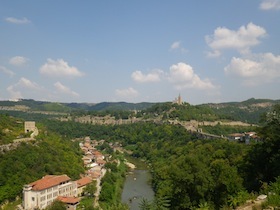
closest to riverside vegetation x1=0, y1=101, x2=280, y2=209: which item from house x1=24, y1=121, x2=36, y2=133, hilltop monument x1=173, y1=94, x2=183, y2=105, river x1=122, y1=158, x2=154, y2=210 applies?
river x1=122, y1=158, x2=154, y2=210

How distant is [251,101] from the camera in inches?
7461

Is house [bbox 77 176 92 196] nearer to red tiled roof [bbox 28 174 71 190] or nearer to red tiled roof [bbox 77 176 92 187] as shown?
red tiled roof [bbox 77 176 92 187]

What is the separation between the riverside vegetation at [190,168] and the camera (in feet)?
64.7

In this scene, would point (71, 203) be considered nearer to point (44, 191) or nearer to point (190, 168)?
point (44, 191)

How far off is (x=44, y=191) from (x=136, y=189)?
15.1 metres

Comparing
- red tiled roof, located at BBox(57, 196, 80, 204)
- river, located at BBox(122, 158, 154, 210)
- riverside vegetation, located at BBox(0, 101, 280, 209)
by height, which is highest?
riverside vegetation, located at BBox(0, 101, 280, 209)

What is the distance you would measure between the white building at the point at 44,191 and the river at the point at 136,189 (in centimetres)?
728

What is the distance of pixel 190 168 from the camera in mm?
24125

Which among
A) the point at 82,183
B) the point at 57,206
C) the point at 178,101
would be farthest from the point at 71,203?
the point at 178,101

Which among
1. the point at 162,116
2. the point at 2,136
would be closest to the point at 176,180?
the point at 2,136

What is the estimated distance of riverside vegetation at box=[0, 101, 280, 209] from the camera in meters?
19.7

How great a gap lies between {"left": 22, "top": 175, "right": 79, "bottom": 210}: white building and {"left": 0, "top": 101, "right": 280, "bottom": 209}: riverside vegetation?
136 inches

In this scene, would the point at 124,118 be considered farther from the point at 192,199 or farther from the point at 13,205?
the point at 192,199

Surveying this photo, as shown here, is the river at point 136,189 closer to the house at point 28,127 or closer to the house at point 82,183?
the house at point 82,183
